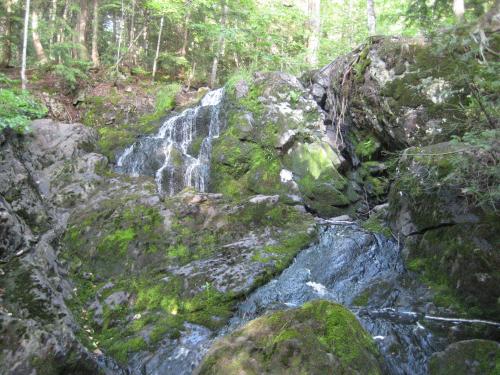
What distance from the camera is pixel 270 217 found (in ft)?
27.8

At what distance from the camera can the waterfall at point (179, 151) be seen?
11.6 metres

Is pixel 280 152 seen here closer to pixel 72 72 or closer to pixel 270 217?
pixel 270 217

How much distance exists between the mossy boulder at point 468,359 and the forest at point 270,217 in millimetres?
19

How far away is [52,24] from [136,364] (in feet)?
55.7

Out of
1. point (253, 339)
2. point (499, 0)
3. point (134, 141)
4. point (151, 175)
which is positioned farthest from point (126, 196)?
point (499, 0)

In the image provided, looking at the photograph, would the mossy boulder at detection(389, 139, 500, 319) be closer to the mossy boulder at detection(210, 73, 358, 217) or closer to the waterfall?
the mossy boulder at detection(210, 73, 358, 217)

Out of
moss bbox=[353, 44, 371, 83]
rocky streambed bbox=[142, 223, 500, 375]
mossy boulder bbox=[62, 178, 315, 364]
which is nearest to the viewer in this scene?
rocky streambed bbox=[142, 223, 500, 375]

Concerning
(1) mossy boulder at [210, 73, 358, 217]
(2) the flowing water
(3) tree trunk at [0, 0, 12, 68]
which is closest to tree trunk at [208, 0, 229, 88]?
(1) mossy boulder at [210, 73, 358, 217]

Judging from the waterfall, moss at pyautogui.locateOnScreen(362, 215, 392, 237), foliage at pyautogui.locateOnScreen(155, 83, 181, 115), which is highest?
foliage at pyautogui.locateOnScreen(155, 83, 181, 115)

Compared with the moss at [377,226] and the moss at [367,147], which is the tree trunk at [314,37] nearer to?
the moss at [367,147]

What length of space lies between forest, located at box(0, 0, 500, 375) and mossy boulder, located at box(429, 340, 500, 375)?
2 cm

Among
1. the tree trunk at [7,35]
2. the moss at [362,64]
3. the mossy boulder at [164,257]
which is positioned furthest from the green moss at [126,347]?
the tree trunk at [7,35]

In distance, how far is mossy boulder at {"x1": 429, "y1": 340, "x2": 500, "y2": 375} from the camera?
13.7 feet

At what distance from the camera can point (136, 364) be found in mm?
5371
